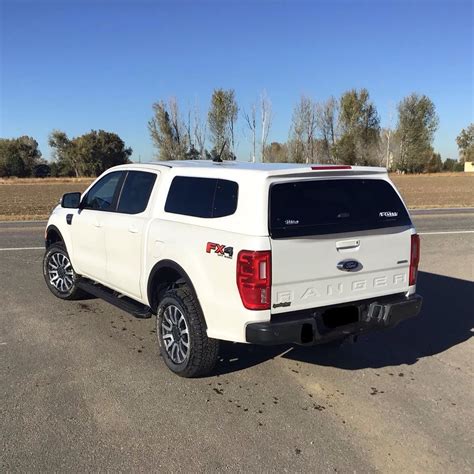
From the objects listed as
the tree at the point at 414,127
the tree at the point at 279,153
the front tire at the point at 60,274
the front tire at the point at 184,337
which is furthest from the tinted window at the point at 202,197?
the tree at the point at 414,127

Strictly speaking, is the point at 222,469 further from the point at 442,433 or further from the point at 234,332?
the point at 442,433

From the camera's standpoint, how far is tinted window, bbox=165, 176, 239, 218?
3986 millimetres

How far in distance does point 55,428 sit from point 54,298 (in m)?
3.63

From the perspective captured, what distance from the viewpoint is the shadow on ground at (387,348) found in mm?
4652

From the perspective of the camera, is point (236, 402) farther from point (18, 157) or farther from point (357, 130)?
point (18, 157)

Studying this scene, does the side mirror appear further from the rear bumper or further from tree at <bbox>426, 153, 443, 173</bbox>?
tree at <bbox>426, 153, 443, 173</bbox>

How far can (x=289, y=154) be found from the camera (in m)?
69.3

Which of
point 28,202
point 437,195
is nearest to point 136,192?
point 28,202

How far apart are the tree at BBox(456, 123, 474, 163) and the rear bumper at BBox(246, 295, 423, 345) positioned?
111 m

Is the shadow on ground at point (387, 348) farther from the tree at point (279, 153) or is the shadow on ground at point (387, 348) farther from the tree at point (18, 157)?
the tree at point (18, 157)

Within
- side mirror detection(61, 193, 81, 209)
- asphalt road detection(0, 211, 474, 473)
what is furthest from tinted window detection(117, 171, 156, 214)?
asphalt road detection(0, 211, 474, 473)

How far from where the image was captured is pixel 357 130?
7431 centimetres

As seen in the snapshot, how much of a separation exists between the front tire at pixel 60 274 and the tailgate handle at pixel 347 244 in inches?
148

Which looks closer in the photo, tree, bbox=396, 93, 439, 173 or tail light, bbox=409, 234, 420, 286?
tail light, bbox=409, 234, 420, 286
